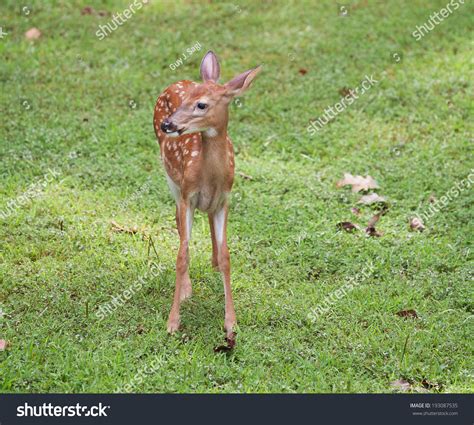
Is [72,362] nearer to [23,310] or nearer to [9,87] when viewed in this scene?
[23,310]

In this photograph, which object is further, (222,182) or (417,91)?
(417,91)

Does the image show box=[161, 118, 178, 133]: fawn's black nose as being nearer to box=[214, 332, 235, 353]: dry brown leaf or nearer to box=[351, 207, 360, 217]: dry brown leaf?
box=[214, 332, 235, 353]: dry brown leaf

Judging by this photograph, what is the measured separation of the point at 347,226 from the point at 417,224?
0.68m

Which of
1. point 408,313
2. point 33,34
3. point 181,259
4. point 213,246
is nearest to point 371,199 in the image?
point 408,313

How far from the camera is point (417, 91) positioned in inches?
429

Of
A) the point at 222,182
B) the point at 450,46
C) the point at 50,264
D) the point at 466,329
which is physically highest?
the point at 222,182

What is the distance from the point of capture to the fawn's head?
6141mm

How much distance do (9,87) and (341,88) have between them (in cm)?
406

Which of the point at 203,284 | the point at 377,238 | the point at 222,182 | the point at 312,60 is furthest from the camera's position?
the point at 312,60

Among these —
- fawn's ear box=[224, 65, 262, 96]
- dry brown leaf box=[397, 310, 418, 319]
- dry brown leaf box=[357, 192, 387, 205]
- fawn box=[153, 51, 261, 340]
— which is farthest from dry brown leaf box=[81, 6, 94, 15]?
dry brown leaf box=[397, 310, 418, 319]

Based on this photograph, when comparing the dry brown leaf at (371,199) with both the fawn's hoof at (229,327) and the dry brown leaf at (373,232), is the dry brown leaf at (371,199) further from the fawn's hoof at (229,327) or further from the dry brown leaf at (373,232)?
the fawn's hoof at (229,327)

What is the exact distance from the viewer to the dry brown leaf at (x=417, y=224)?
27.7 ft
